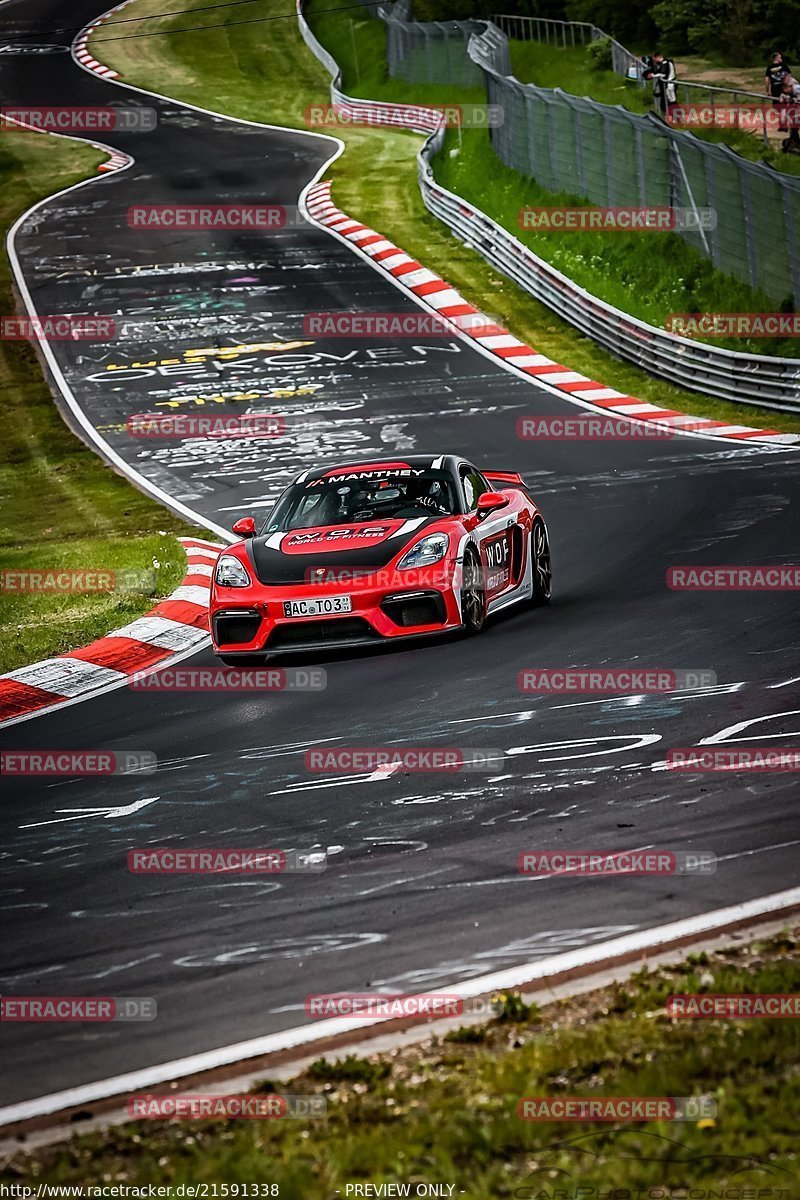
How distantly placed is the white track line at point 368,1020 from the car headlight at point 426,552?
5.51 meters

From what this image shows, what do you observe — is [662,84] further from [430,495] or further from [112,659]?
[112,659]

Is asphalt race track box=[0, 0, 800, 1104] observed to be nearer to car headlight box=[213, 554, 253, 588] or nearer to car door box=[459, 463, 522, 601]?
car door box=[459, 463, 522, 601]

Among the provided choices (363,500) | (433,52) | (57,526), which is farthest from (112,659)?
(433,52)

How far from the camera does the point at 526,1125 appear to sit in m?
4.33

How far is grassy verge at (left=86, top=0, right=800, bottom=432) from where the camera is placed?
999 inches

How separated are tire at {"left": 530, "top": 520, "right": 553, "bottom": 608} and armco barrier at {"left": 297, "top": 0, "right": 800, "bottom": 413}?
930cm

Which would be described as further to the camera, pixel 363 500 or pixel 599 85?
pixel 599 85

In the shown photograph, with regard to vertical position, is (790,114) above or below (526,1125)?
above

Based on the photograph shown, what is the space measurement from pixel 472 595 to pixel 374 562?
0.80 meters

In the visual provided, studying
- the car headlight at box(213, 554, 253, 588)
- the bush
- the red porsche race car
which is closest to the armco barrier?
the bush

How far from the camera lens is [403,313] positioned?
94.0 feet

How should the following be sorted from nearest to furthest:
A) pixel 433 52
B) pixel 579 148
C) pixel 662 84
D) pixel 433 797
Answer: pixel 433 797, pixel 579 148, pixel 662 84, pixel 433 52

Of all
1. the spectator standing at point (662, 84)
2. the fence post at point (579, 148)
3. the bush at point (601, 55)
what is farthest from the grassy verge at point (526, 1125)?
the bush at point (601, 55)

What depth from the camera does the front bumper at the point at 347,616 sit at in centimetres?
1111
